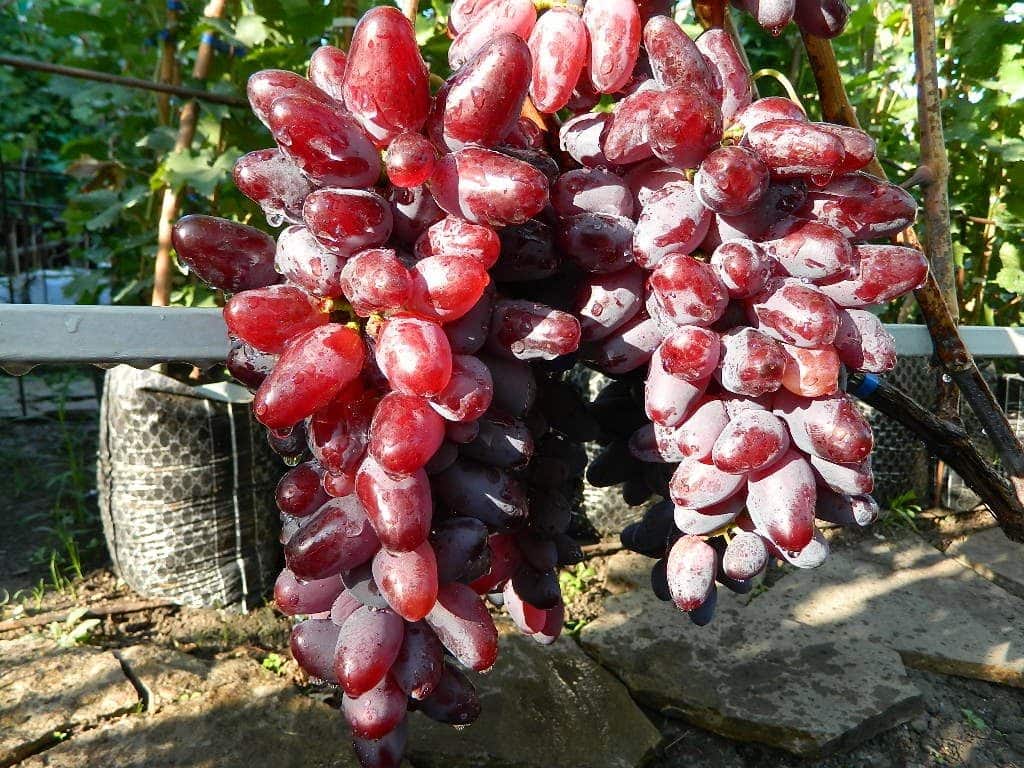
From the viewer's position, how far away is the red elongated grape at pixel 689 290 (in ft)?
1.77

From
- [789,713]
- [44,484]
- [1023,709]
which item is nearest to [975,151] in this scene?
[1023,709]

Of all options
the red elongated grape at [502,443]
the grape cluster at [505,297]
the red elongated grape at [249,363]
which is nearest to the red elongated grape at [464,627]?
the grape cluster at [505,297]

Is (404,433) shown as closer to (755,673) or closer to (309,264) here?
(309,264)

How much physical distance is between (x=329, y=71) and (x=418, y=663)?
47 centimetres

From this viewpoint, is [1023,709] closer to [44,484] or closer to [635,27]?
[635,27]

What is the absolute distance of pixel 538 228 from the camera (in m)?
0.58

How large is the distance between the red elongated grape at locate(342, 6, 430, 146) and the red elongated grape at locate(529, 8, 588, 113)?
0.37ft

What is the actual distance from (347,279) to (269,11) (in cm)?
184

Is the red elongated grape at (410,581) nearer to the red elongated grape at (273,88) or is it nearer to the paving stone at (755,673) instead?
the red elongated grape at (273,88)

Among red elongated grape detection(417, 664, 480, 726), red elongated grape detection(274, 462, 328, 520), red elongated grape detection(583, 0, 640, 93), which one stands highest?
red elongated grape detection(583, 0, 640, 93)

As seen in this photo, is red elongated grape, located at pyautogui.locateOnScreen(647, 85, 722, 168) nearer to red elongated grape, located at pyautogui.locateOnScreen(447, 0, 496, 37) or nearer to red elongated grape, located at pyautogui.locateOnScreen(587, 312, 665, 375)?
red elongated grape, located at pyautogui.locateOnScreen(587, 312, 665, 375)

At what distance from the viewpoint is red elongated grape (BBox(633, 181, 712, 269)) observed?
562 mm

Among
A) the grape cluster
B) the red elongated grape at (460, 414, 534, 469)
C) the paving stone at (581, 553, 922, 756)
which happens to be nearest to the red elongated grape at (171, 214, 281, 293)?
the grape cluster

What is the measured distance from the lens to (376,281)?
0.49m
